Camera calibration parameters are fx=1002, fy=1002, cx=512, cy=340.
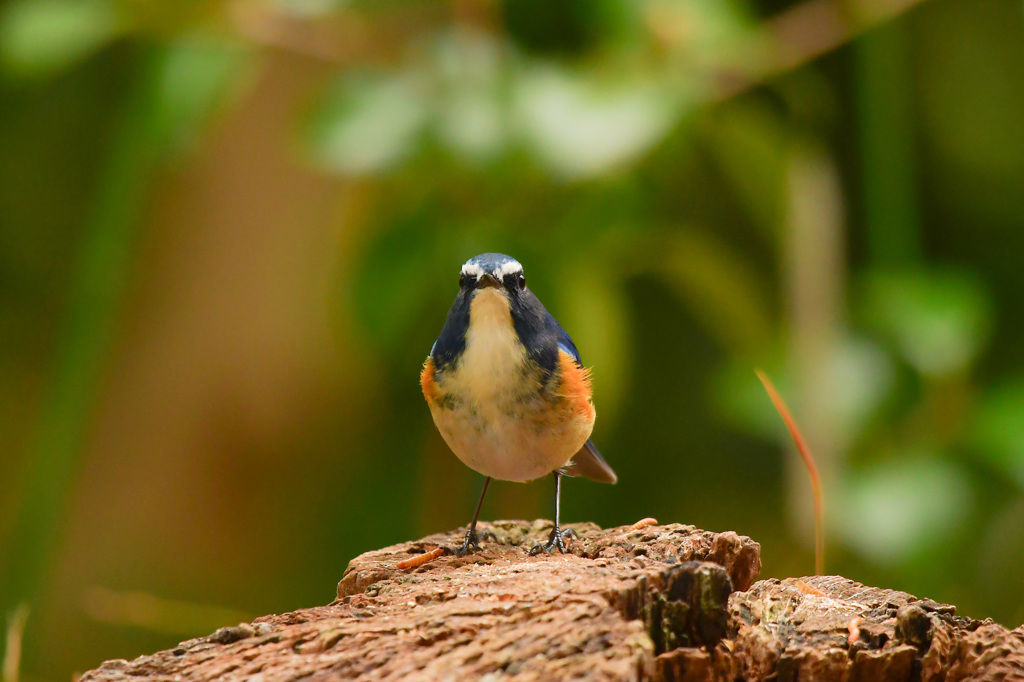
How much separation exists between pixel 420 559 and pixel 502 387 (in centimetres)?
42

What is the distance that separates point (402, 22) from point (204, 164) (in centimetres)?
185

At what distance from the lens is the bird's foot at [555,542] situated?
218 cm

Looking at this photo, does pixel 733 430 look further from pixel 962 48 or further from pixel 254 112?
pixel 254 112

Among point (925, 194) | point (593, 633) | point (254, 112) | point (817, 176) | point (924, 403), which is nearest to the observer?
point (593, 633)

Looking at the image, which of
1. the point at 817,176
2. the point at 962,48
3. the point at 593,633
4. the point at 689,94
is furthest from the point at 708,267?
the point at 593,633

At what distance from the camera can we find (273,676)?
4.66ft

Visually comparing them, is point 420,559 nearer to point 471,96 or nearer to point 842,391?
point 471,96

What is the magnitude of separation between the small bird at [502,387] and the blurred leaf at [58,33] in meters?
1.58

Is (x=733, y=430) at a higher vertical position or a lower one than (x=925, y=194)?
lower

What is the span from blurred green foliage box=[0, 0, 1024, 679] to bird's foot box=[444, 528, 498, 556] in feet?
2.91

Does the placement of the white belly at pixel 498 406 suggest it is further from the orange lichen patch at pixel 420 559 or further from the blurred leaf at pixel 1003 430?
the blurred leaf at pixel 1003 430

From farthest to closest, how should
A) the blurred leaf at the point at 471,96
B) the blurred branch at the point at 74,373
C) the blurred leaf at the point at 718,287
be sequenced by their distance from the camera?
the blurred branch at the point at 74,373, the blurred leaf at the point at 718,287, the blurred leaf at the point at 471,96

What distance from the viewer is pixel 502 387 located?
224 cm

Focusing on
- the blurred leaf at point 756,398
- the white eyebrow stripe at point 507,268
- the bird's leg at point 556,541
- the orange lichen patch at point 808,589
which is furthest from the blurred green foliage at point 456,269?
the orange lichen patch at point 808,589
